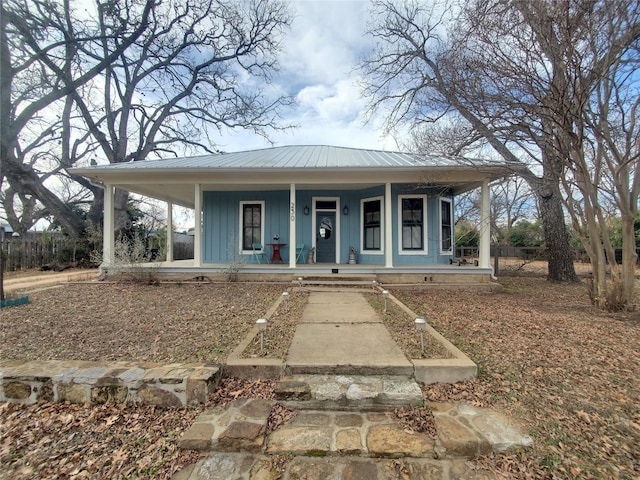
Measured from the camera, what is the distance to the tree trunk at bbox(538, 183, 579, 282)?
9547mm

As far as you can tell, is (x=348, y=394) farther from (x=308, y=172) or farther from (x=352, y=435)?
(x=308, y=172)

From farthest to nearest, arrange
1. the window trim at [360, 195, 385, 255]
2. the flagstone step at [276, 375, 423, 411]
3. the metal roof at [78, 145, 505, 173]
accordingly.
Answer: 1. the window trim at [360, 195, 385, 255]
2. the metal roof at [78, 145, 505, 173]
3. the flagstone step at [276, 375, 423, 411]

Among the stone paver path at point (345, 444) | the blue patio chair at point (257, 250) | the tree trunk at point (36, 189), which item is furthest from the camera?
the tree trunk at point (36, 189)

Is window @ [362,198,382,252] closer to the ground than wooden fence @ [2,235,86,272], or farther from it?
farther from it

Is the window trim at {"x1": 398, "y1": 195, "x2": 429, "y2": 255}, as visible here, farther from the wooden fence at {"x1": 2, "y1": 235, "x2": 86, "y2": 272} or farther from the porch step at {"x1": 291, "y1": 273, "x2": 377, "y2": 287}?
the wooden fence at {"x1": 2, "y1": 235, "x2": 86, "y2": 272}

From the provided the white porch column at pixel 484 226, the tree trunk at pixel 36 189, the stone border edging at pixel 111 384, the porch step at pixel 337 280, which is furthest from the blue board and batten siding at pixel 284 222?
the tree trunk at pixel 36 189

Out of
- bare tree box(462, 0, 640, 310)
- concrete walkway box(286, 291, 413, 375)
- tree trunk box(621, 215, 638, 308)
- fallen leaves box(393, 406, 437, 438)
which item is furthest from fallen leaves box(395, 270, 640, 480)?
bare tree box(462, 0, 640, 310)

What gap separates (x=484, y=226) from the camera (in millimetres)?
8164

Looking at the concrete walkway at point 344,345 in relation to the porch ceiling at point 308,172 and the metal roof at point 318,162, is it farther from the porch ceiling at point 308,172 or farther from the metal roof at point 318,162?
the metal roof at point 318,162

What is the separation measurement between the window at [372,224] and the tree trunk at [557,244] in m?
5.24

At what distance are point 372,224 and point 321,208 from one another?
1.78 metres

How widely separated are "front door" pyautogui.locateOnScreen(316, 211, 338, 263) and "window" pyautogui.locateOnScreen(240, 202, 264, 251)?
1944 millimetres

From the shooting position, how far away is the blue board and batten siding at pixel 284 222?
9.41m

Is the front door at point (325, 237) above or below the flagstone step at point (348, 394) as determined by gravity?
above
